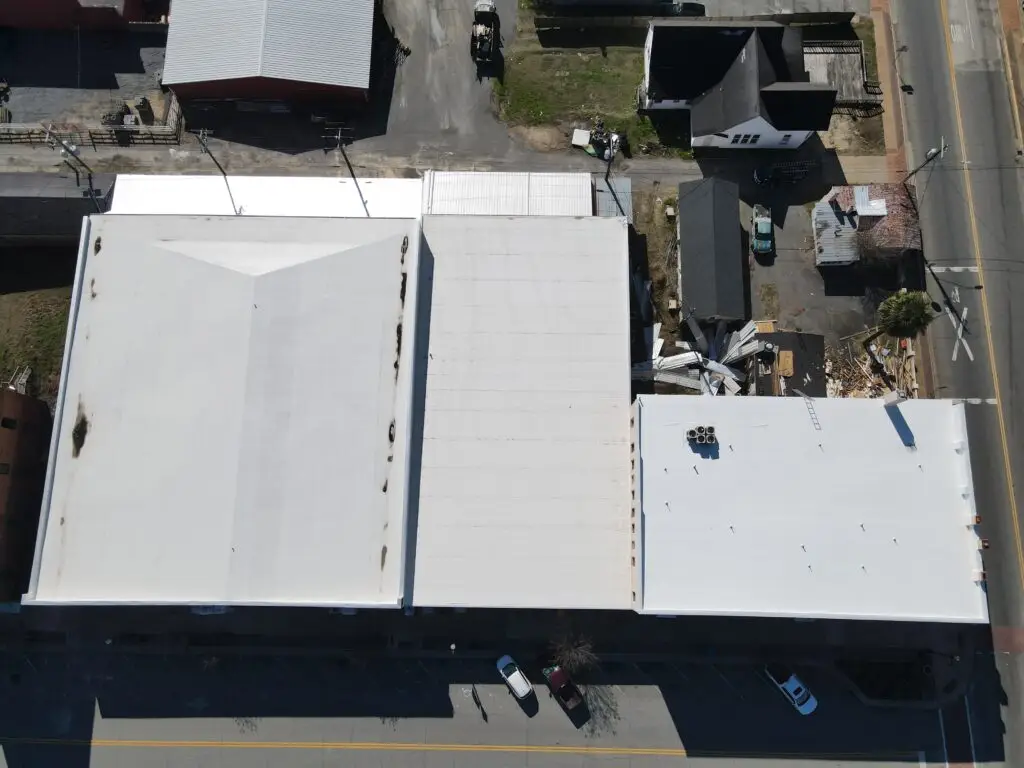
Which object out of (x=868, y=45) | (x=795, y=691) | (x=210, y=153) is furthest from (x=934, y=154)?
(x=210, y=153)

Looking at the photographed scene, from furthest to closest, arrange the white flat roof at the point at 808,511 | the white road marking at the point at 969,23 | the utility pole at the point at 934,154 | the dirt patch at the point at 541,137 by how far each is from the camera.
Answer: the white road marking at the point at 969,23 < the dirt patch at the point at 541,137 < the utility pole at the point at 934,154 < the white flat roof at the point at 808,511

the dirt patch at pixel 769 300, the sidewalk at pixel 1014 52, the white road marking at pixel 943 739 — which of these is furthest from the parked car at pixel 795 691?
the sidewalk at pixel 1014 52

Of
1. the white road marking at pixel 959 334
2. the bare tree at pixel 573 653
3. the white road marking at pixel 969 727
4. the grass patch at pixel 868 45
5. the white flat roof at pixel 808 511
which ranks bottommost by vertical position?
the white road marking at pixel 969 727

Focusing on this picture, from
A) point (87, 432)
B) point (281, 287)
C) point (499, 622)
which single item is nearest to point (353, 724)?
point (499, 622)

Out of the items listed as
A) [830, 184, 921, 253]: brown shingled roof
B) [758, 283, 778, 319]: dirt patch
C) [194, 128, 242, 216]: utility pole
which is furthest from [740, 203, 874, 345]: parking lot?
[194, 128, 242, 216]: utility pole

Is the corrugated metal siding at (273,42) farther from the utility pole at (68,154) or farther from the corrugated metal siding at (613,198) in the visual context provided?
the corrugated metal siding at (613,198)

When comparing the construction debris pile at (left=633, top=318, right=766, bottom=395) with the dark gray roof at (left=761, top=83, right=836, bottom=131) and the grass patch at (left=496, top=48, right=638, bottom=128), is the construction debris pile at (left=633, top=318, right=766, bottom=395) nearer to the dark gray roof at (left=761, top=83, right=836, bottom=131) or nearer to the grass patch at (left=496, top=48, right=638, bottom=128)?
the dark gray roof at (left=761, top=83, right=836, bottom=131)

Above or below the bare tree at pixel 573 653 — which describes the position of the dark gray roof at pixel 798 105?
above
